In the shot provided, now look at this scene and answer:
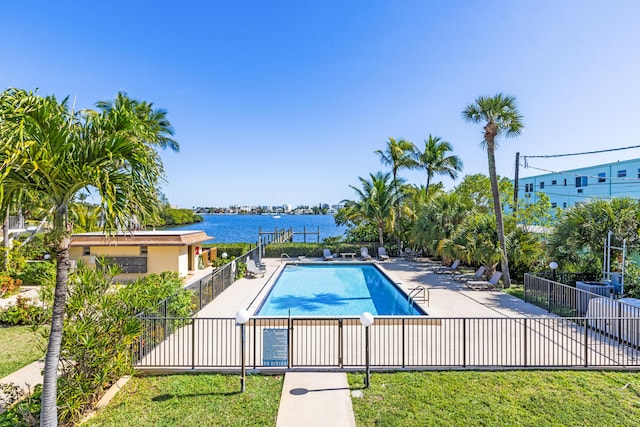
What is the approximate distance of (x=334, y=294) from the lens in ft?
50.9

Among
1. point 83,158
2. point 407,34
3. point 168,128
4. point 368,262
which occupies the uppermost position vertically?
point 407,34

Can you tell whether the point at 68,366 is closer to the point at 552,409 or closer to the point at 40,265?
the point at 552,409

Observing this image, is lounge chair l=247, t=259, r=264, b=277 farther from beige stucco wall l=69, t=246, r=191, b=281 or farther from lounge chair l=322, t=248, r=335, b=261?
lounge chair l=322, t=248, r=335, b=261

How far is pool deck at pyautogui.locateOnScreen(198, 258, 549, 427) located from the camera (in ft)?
17.0

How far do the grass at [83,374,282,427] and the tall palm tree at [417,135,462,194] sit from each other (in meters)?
23.2

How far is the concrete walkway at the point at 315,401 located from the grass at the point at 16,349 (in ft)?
16.5

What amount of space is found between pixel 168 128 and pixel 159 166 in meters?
22.7

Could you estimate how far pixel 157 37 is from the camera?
15305 mm

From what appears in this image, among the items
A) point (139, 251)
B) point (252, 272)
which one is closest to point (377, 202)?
point (252, 272)

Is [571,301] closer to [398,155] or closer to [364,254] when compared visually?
[364,254]

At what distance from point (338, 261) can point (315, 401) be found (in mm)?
17848

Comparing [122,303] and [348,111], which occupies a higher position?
[348,111]

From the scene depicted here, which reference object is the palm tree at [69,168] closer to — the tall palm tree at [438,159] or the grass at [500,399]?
the grass at [500,399]

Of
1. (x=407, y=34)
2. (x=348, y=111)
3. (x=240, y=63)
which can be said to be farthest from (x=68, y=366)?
(x=348, y=111)
